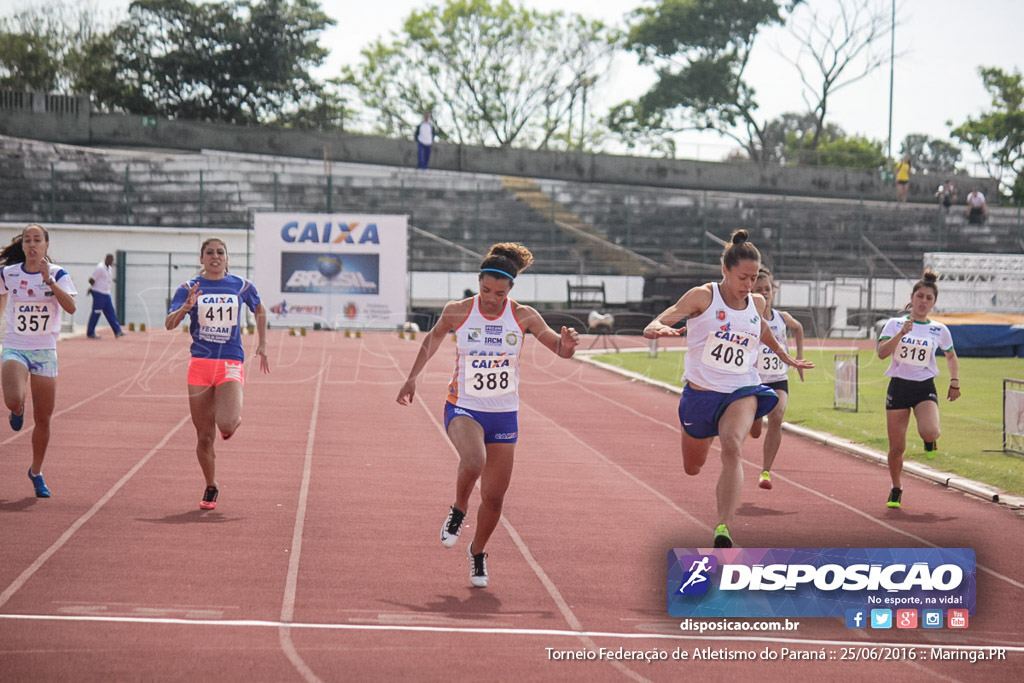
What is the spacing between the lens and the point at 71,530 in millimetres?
7859

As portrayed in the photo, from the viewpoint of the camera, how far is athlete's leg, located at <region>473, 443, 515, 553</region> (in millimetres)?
6715

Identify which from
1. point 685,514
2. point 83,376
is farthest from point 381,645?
point 83,376

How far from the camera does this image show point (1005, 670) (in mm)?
5520

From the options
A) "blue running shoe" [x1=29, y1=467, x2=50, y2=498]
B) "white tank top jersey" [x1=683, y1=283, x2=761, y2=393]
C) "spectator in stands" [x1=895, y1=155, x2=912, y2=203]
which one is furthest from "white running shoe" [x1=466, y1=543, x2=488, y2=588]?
"spectator in stands" [x1=895, y1=155, x2=912, y2=203]

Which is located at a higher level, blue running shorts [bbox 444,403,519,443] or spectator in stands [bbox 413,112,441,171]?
spectator in stands [bbox 413,112,441,171]

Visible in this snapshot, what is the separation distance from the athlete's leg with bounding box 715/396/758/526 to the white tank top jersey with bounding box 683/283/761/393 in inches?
6.5

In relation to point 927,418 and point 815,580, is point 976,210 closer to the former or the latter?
point 927,418

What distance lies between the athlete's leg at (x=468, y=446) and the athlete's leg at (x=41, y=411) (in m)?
3.99

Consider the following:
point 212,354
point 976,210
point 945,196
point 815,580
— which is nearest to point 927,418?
point 815,580

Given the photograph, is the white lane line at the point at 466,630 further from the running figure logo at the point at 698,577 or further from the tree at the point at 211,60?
the tree at the point at 211,60

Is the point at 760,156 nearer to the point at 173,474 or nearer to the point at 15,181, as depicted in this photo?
the point at 15,181

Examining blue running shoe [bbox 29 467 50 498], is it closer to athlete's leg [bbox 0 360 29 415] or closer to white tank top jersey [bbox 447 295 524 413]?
athlete's leg [bbox 0 360 29 415]

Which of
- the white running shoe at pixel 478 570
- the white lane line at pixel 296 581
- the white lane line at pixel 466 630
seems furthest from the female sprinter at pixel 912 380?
the white lane line at pixel 296 581

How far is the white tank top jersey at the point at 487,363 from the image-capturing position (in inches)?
264
